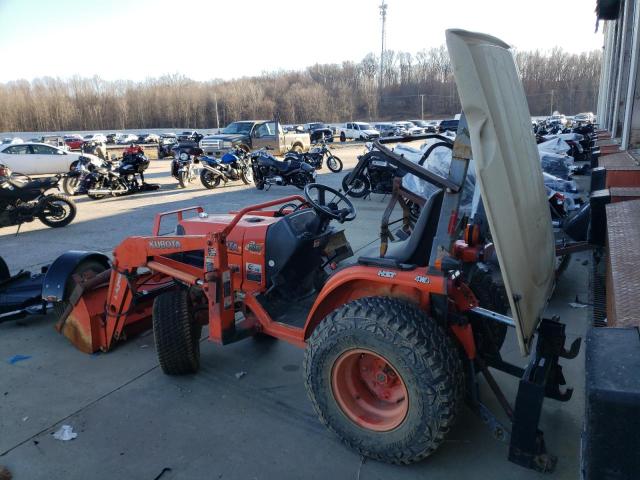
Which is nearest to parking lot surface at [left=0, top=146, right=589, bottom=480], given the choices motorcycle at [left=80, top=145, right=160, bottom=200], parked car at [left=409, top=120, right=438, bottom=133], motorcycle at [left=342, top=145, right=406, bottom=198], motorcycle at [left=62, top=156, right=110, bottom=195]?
motorcycle at [left=342, top=145, right=406, bottom=198]

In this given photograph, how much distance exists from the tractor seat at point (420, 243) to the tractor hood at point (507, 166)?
0.43 meters

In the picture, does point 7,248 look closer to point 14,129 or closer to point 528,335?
point 528,335

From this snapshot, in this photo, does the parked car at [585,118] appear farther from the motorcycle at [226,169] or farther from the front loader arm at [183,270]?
the front loader arm at [183,270]

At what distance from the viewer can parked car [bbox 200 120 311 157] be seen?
64.7 ft

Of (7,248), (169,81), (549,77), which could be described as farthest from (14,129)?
(549,77)

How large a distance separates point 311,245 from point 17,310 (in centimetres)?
295

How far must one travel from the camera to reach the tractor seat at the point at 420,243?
8.36 ft

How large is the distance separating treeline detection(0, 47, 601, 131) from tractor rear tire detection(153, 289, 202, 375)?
70230 mm

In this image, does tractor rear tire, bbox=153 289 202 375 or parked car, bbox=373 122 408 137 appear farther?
parked car, bbox=373 122 408 137

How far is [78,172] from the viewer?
44.0 ft

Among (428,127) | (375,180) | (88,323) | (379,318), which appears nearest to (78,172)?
(375,180)

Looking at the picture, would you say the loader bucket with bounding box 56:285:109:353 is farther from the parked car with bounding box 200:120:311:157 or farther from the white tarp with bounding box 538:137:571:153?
the parked car with bounding box 200:120:311:157

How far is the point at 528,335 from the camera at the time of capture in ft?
7.40

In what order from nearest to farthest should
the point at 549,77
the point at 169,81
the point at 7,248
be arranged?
the point at 7,248, the point at 549,77, the point at 169,81
